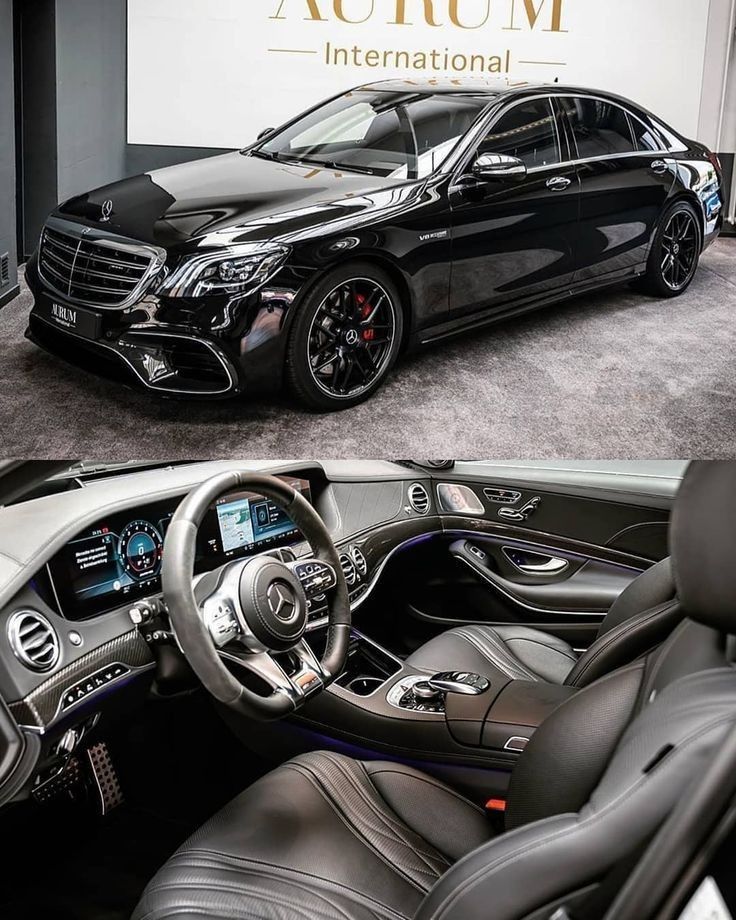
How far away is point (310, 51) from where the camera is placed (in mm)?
4223

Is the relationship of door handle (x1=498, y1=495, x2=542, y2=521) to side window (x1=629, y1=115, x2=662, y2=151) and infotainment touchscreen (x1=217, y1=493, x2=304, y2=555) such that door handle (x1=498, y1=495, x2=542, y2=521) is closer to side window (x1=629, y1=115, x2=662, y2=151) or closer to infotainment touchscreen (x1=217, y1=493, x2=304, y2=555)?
infotainment touchscreen (x1=217, y1=493, x2=304, y2=555)

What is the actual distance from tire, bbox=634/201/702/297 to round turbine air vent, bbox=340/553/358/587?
10.1ft

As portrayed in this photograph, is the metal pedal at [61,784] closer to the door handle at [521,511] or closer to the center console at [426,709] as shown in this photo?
the center console at [426,709]

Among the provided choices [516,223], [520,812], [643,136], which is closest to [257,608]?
[520,812]

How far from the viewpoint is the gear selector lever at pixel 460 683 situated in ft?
5.10

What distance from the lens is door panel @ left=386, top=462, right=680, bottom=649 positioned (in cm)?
153

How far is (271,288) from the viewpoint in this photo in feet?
9.50

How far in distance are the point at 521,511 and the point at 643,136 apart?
10.1 ft

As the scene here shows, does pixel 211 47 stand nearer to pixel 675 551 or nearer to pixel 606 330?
pixel 606 330

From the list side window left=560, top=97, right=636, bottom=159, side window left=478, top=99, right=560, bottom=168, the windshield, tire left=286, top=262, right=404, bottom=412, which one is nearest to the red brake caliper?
tire left=286, top=262, right=404, bottom=412

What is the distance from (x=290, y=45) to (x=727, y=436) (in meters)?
2.51

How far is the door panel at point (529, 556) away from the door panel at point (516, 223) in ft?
6.20

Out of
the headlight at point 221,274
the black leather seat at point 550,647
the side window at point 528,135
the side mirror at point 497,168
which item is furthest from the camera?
the side window at point 528,135

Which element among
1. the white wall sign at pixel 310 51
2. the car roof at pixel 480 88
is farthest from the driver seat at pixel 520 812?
the white wall sign at pixel 310 51
